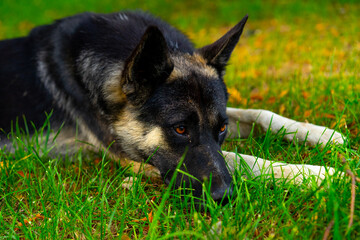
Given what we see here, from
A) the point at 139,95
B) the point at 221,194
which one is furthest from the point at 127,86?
the point at 221,194

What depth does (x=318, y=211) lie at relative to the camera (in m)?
2.22

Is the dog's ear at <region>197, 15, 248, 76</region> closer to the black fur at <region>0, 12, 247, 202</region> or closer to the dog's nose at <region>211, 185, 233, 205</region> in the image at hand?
the black fur at <region>0, 12, 247, 202</region>

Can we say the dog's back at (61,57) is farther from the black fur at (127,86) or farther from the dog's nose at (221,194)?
the dog's nose at (221,194)

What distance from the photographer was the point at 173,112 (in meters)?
2.85

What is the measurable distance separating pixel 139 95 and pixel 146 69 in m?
0.24

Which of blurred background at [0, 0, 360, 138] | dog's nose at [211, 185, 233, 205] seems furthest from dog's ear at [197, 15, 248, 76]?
dog's nose at [211, 185, 233, 205]

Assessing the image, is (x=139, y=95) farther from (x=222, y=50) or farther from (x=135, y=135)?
(x=222, y=50)

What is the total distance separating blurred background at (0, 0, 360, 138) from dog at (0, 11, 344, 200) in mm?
824

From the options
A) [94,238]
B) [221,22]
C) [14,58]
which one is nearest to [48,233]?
[94,238]

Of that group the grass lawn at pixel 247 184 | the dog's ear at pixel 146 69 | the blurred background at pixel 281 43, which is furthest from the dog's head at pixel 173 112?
the blurred background at pixel 281 43

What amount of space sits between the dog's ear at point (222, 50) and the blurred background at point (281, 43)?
1076mm

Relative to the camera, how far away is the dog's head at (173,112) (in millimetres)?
2688

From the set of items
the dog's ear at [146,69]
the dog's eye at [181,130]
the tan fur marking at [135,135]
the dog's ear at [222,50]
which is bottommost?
the tan fur marking at [135,135]

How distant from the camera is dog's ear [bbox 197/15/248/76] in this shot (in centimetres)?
312
